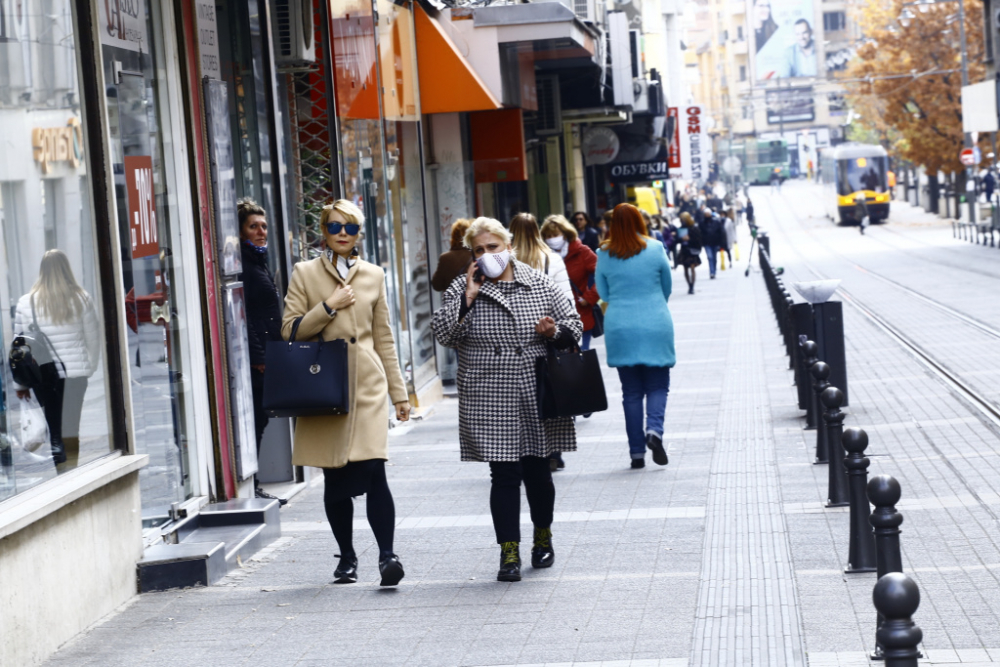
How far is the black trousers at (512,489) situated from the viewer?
6.61 m

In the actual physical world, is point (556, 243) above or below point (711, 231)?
above

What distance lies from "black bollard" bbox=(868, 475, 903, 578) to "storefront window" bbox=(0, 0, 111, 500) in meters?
3.22

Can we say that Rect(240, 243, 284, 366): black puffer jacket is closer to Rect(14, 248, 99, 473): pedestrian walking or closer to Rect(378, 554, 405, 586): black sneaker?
Rect(14, 248, 99, 473): pedestrian walking

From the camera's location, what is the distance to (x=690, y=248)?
30078 millimetres

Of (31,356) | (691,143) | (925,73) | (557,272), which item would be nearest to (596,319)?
(557,272)

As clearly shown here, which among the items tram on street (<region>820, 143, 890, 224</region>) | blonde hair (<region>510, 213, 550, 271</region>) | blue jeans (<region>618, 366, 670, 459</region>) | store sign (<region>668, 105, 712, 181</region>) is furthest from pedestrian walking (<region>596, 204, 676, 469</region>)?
tram on street (<region>820, 143, 890, 224</region>)

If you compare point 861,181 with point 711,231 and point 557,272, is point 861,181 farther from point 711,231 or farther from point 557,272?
point 557,272

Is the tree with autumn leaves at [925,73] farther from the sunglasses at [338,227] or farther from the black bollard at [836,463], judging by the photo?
the sunglasses at [338,227]

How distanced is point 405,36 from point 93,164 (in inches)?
329

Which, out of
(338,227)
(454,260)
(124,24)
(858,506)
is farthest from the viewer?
(454,260)

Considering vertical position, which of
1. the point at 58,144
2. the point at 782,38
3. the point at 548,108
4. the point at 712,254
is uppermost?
the point at 782,38

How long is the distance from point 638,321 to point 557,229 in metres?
2.68

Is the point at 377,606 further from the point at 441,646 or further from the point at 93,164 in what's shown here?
the point at 93,164

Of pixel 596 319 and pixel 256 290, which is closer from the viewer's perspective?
pixel 256 290
